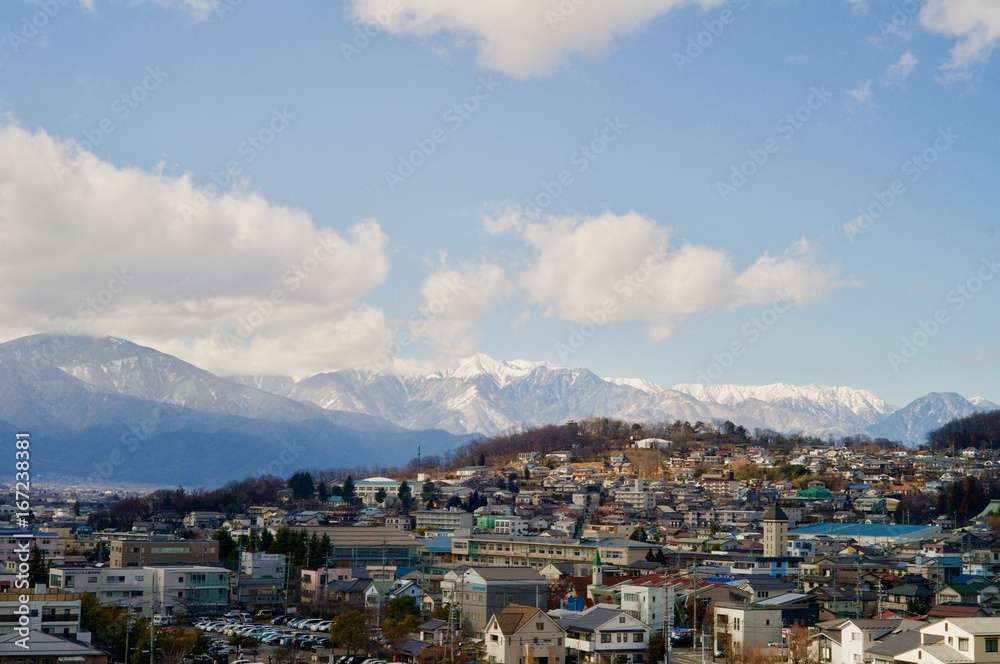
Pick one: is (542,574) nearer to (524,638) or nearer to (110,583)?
(524,638)

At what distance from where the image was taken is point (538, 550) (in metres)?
→ 47.7

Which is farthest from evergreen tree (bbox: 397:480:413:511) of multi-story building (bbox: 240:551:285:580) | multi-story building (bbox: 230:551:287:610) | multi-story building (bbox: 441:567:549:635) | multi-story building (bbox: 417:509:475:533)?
multi-story building (bbox: 441:567:549:635)

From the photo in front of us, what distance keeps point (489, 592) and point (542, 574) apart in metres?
6.72

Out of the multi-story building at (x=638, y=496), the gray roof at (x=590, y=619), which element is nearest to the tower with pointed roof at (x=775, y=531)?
the gray roof at (x=590, y=619)

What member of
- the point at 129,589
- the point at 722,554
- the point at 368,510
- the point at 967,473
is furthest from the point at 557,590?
the point at 967,473

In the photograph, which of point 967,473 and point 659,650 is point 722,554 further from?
point 967,473

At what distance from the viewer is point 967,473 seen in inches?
2982

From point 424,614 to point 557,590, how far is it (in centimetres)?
548

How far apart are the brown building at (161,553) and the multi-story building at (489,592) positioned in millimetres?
11702

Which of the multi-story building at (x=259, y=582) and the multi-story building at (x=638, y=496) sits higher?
the multi-story building at (x=638, y=496)

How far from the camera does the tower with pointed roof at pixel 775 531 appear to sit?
1832 inches

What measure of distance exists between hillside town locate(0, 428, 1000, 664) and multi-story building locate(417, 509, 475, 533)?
0.86ft

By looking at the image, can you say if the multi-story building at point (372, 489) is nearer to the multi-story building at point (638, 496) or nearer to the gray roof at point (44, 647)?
the multi-story building at point (638, 496)

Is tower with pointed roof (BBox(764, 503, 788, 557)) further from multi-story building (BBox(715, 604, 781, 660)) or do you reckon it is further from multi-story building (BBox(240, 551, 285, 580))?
multi-story building (BBox(240, 551, 285, 580))
